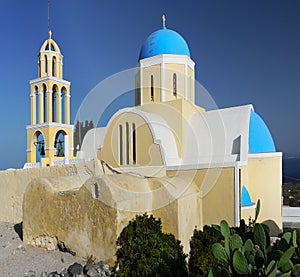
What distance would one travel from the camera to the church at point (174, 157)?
292 inches

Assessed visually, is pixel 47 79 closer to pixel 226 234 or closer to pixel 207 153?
pixel 207 153

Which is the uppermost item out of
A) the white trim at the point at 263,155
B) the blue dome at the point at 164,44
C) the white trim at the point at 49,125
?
the blue dome at the point at 164,44

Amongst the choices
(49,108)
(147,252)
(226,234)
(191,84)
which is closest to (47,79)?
(49,108)

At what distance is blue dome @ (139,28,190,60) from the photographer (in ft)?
44.4

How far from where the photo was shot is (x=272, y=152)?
10.9 metres

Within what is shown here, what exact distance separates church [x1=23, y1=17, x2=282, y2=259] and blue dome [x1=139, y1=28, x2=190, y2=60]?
0.05m

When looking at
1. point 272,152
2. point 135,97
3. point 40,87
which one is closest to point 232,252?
point 272,152

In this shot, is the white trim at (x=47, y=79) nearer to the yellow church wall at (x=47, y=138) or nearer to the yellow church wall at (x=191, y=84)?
the yellow church wall at (x=47, y=138)

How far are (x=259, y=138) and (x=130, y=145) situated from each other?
442 cm

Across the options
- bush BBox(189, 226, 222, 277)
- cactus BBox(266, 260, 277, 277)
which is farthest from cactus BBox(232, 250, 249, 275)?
bush BBox(189, 226, 222, 277)

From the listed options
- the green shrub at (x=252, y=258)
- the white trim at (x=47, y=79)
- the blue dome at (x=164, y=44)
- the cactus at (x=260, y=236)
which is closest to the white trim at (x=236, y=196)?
the green shrub at (x=252, y=258)

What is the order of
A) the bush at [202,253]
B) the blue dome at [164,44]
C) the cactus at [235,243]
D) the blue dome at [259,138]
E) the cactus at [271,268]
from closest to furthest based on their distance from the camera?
1. the cactus at [271,268]
2. the cactus at [235,243]
3. the bush at [202,253]
4. the blue dome at [259,138]
5. the blue dome at [164,44]

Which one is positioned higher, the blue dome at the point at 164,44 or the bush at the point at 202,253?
the blue dome at the point at 164,44

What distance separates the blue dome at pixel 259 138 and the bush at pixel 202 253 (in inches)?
188
